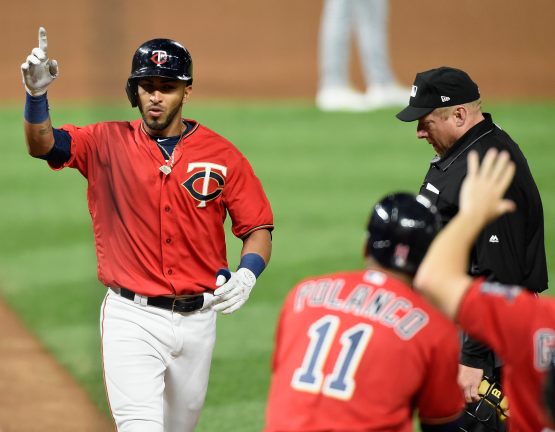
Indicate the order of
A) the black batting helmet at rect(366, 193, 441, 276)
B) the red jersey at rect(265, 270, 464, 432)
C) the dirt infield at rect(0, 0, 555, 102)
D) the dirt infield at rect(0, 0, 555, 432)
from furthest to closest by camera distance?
1. the dirt infield at rect(0, 0, 555, 102)
2. the dirt infield at rect(0, 0, 555, 432)
3. the black batting helmet at rect(366, 193, 441, 276)
4. the red jersey at rect(265, 270, 464, 432)

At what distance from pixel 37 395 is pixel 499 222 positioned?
3.15m

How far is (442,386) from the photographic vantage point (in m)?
3.16

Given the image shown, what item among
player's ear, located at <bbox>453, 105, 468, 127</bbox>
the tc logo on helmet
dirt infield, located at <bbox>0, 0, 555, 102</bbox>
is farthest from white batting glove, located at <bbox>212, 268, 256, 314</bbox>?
A: dirt infield, located at <bbox>0, 0, 555, 102</bbox>

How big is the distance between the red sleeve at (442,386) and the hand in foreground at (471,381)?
1319mm

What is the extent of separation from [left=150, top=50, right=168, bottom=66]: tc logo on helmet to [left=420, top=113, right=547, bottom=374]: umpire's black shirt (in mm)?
1210

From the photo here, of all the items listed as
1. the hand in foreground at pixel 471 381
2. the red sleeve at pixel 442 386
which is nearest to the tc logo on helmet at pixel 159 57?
the hand in foreground at pixel 471 381

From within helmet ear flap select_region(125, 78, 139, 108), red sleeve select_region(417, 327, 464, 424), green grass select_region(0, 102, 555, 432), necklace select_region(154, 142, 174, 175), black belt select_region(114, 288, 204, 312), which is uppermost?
helmet ear flap select_region(125, 78, 139, 108)

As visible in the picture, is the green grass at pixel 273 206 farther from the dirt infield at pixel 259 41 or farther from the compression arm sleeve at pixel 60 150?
the compression arm sleeve at pixel 60 150

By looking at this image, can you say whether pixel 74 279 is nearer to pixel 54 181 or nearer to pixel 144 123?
pixel 54 181

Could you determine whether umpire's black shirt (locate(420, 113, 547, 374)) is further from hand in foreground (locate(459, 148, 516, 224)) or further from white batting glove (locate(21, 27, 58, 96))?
white batting glove (locate(21, 27, 58, 96))

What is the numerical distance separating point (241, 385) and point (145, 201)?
2218mm

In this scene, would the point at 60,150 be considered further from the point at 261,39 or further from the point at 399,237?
the point at 261,39

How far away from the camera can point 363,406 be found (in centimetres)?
309

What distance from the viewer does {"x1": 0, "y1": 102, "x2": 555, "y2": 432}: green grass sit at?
712 centimetres
